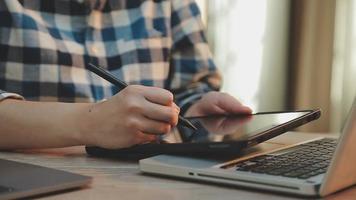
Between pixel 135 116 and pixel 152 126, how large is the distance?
3 centimetres

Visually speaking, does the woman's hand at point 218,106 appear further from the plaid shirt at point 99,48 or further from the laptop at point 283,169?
the laptop at point 283,169

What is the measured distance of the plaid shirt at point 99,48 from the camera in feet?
3.99

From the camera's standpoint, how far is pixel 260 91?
2812 millimetres

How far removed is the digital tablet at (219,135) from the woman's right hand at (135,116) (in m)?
0.02

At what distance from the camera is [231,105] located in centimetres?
109

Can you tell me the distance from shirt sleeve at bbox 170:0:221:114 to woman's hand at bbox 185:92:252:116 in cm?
22

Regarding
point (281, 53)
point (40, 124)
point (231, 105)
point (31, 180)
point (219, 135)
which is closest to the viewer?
point (31, 180)

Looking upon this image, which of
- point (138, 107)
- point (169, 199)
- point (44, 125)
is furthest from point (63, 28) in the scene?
point (169, 199)

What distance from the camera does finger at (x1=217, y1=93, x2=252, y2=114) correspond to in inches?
42.1

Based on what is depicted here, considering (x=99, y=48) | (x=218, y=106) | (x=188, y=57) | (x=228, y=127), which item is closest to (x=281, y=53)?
(x=188, y=57)

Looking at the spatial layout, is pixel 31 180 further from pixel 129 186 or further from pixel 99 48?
pixel 99 48

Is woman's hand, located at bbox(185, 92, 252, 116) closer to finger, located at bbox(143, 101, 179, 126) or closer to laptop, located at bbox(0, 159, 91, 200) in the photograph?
finger, located at bbox(143, 101, 179, 126)

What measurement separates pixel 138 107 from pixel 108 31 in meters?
0.57

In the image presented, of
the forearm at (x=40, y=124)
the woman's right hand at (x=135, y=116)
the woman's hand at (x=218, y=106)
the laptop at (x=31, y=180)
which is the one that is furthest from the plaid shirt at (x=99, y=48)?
the laptop at (x=31, y=180)
